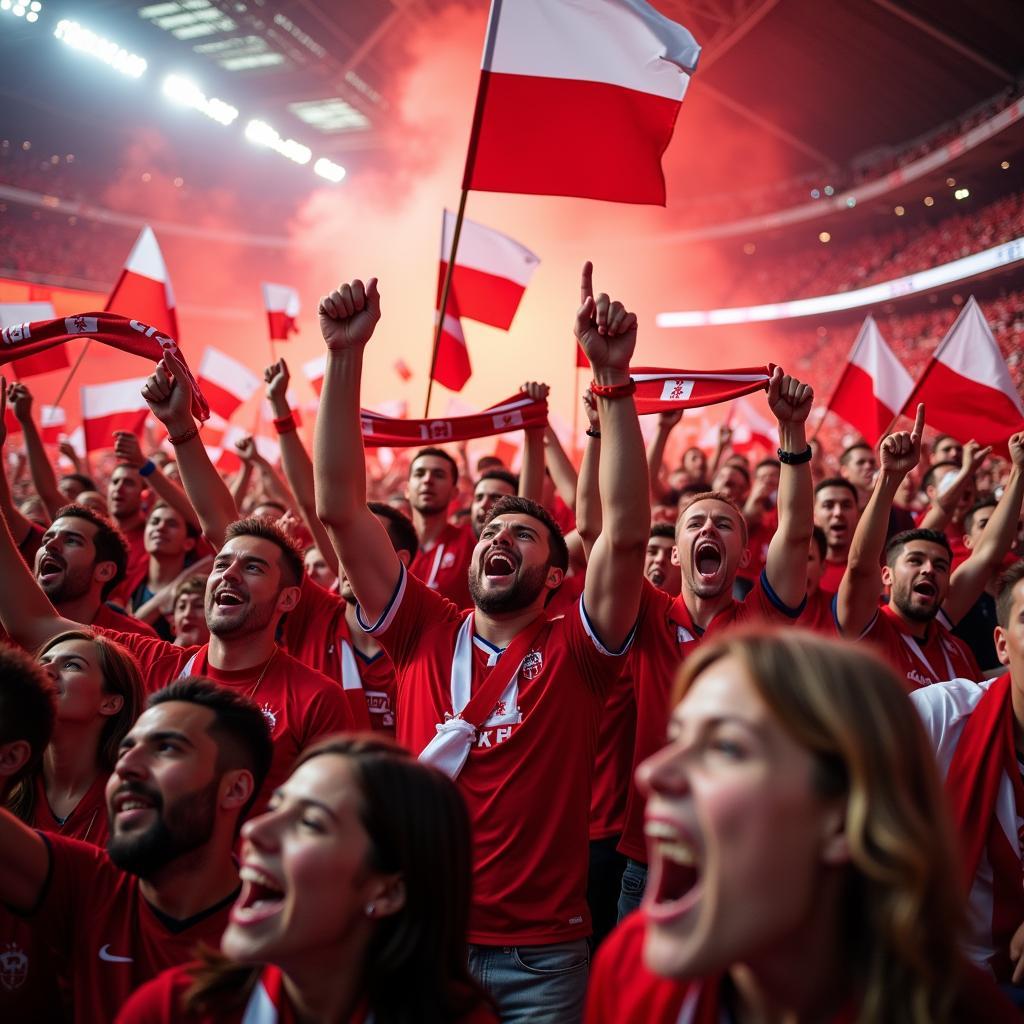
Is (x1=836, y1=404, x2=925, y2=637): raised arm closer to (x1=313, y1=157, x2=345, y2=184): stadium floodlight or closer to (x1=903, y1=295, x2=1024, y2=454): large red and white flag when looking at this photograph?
(x1=903, y1=295, x2=1024, y2=454): large red and white flag

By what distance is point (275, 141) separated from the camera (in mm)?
30547

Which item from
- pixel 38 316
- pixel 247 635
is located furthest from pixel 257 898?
pixel 38 316

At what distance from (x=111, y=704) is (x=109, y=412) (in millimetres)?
5981

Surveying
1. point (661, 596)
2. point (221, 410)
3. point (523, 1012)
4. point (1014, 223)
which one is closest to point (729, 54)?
point (1014, 223)

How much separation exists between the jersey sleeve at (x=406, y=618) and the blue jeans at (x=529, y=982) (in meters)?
0.96

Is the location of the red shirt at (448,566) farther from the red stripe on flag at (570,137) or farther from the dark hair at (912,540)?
the dark hair at (912,540)

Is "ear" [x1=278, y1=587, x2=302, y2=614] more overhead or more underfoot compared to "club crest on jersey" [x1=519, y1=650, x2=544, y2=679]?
more overhead

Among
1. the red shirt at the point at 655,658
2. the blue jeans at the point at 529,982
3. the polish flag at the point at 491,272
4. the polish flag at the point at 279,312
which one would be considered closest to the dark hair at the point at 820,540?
the red shirt at the point at 655,658

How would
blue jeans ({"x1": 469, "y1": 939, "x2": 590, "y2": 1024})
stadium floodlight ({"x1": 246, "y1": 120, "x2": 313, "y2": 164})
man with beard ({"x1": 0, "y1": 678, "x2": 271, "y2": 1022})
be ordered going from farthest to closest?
stadium floodlight ({"x1": 246, "y1": 120, "x2": 313, "y2": 164}), blue jeans ({"x1": 469, "y1": 939, "x2": 590, "y2": 1024}), man with beard ({"x1": 0, "y1": 678, "x2": 271, "y2": 1022})

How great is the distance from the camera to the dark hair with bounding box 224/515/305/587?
383 centimetres

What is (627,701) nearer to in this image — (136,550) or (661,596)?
(661,596)

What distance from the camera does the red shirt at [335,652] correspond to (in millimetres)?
4285

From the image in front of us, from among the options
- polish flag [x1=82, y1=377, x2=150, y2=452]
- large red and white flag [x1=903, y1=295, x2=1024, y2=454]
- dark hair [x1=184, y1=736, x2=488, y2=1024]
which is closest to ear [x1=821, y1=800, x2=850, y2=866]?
dark hair [x1=184, y1=736, x2=488, y2=1024]

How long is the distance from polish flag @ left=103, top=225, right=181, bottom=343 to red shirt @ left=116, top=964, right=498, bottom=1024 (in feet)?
19.6
